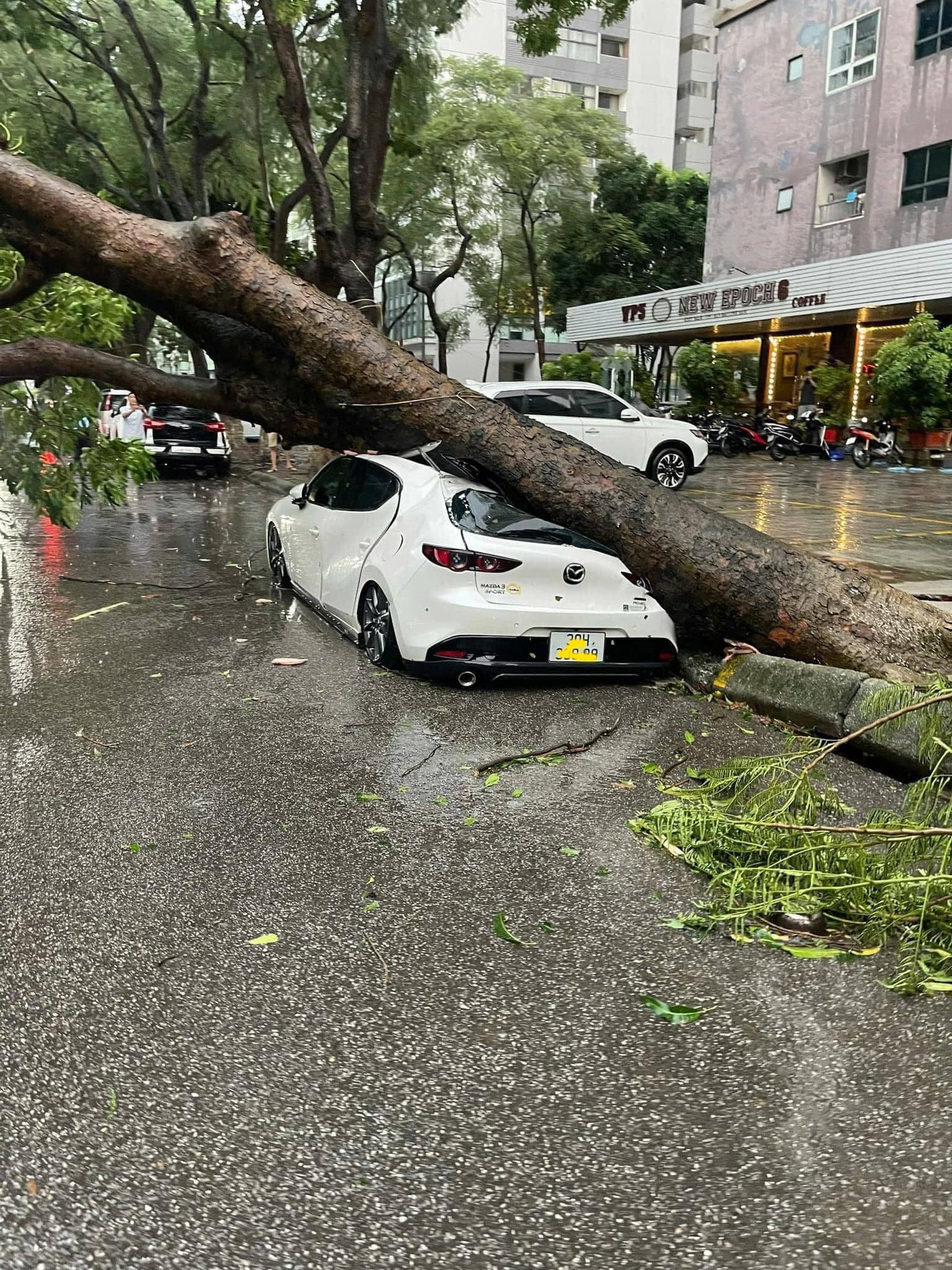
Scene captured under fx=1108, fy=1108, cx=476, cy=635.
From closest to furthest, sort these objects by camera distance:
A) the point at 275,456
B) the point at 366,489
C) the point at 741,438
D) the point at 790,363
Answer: the point at 366,489 < the point at 275,456 < the point at 741,438 < the point at 790,363

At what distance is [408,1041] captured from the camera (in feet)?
10.2

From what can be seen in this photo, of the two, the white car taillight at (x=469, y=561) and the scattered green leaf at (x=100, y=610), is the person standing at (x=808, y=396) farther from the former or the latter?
the white car taillight at (x=469, y=561)

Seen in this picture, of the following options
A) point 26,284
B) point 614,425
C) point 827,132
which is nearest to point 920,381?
point 614,425

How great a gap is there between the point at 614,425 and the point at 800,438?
10703 mm

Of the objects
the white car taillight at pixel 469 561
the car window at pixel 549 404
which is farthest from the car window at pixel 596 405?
the white car taillight at pixel 469 561

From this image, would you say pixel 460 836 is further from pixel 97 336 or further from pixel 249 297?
pixel 97 336

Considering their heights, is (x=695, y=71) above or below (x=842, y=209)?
above

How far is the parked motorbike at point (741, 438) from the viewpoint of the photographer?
2803cm

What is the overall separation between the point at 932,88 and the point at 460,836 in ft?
97.9

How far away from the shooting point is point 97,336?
953 cm

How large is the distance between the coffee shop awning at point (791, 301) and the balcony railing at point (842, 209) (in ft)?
8.19

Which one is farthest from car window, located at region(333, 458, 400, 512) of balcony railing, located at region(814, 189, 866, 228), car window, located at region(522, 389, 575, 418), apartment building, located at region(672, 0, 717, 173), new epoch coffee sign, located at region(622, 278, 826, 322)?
apartment building, located at region(672, 0, 717, 173)

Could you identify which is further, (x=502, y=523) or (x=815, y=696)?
(x=502, y=523)

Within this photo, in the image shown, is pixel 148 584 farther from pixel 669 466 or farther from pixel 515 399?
pixel 669 466
